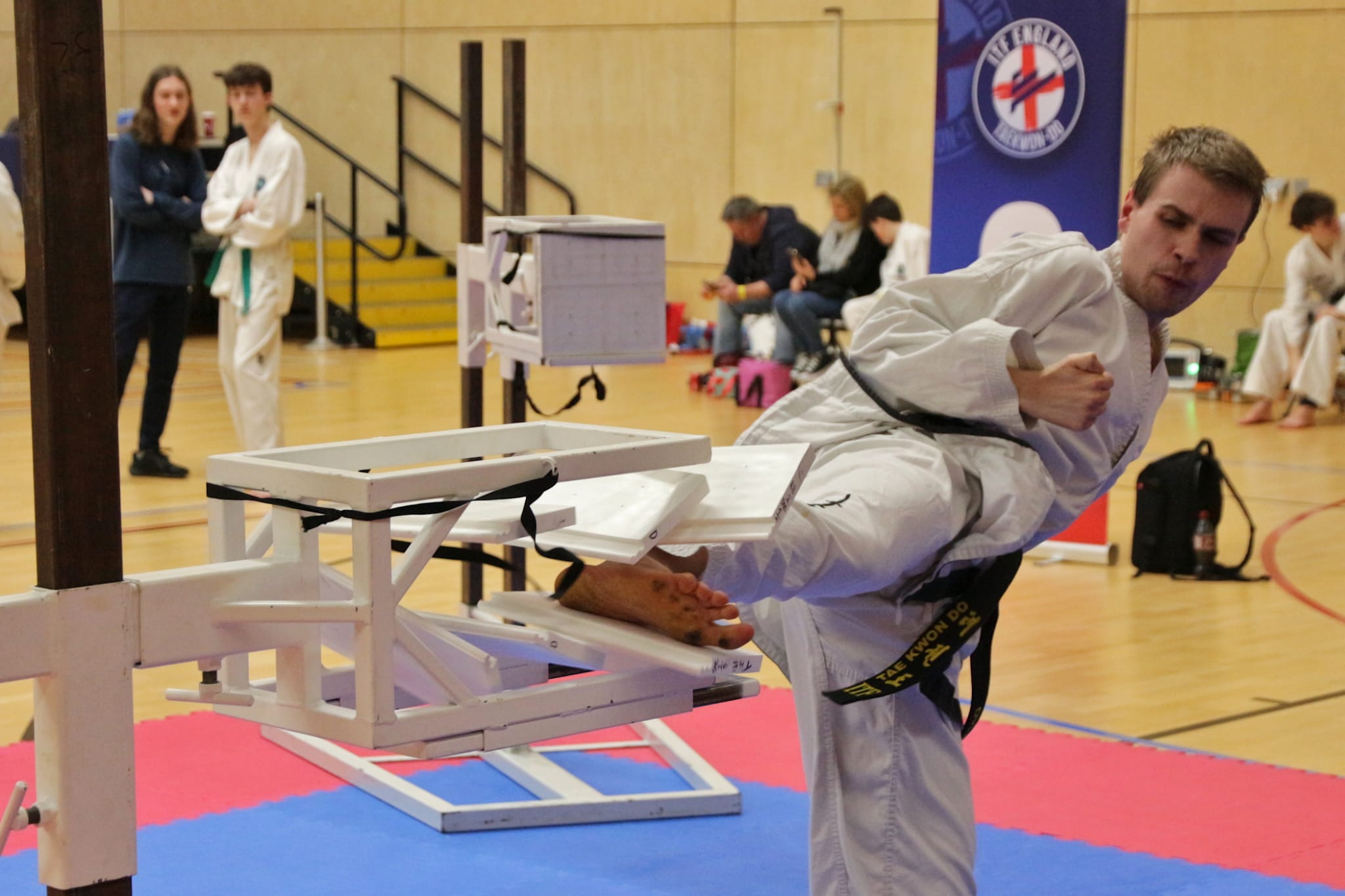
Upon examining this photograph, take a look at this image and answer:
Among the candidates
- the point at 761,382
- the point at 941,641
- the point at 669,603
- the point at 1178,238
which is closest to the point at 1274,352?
the point at 761,382

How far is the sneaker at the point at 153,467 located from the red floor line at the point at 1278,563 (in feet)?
16.1

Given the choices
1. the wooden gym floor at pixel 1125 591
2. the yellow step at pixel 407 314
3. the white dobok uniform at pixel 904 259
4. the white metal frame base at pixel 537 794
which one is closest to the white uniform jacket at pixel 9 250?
the wooden gym floor at pixel 1125 591

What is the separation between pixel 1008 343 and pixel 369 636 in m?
1.24

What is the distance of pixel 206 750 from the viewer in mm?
4363

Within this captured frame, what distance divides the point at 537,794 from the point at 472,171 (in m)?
1.60

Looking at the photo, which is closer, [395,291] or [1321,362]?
[1321,362]

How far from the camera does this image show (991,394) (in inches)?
104

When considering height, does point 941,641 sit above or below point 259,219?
below

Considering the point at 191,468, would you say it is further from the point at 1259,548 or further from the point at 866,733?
the point at 866,733

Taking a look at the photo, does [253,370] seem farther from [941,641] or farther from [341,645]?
[341,645]

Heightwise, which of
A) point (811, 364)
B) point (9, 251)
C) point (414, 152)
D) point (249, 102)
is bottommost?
point (811, 364)

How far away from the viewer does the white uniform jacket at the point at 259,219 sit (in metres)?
7.58

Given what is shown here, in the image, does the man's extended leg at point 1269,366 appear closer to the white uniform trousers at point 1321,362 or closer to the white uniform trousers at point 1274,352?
the white uniform trousers at point 1274,352

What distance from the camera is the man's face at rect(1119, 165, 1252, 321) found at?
2.69 metres
